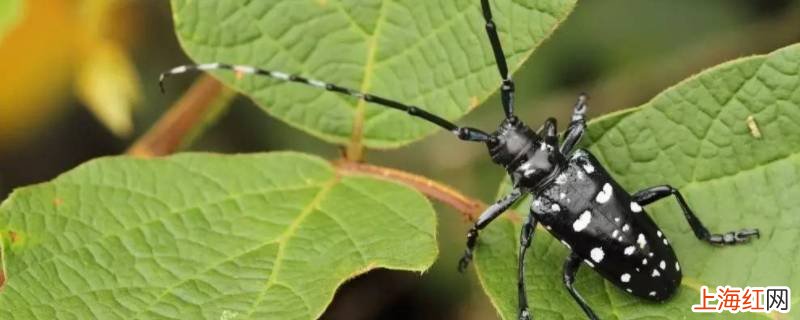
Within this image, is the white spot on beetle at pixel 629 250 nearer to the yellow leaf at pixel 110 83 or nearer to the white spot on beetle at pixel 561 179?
the white spot on beetle at pixel 561 179

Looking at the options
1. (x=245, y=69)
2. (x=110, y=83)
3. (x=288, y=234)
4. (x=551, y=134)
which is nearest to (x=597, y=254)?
(x=551, y=134)

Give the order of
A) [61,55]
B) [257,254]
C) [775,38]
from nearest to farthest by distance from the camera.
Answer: [257,254] → [61,55] → [775,38]

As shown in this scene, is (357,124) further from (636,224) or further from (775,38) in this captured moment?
(775,38)

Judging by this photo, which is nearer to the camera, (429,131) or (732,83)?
(732,83)

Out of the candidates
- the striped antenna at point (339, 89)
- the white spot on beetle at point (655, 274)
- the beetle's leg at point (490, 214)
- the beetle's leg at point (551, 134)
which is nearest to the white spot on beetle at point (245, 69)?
the striped antenna at point (339, 89)

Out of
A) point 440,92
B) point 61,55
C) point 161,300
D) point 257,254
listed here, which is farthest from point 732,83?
point 61,55

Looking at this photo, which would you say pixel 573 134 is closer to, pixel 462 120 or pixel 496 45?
pixel 496 45

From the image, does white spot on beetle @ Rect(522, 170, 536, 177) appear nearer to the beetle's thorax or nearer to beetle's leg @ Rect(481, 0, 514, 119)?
the beetle's thorax
